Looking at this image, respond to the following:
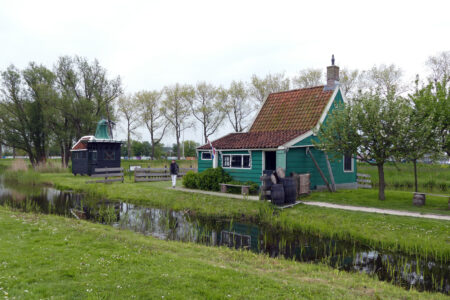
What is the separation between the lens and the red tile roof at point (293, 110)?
19469 mm

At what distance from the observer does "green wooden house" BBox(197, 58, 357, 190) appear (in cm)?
1758

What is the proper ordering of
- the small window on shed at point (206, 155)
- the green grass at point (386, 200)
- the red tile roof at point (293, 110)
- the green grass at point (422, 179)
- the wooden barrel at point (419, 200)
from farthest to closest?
the green grass at point (422, 179), the small window on shed at point (206, 155), the red tile roof at point (293, 110), the wooden barrel at point (419, 200), the green grass at point (386, 200)

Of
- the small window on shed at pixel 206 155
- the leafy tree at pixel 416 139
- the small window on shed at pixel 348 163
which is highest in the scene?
the leafy tree at pixel 416 139

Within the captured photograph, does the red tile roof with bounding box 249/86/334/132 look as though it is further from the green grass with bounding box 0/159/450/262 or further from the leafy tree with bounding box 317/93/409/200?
the green grass with bounding box 0/159/450/262

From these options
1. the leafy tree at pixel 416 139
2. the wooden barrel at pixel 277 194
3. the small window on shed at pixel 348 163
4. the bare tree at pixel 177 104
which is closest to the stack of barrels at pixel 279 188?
the wooden barrel at pixel 277 194

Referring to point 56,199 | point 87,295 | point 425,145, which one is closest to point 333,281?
point 87,295

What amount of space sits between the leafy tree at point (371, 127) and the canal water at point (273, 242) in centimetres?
532

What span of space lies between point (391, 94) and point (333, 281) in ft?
33.0

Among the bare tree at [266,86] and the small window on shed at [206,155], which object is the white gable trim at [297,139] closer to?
the small window on shed at [206,155]

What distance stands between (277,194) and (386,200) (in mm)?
5376

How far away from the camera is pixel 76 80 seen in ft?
133

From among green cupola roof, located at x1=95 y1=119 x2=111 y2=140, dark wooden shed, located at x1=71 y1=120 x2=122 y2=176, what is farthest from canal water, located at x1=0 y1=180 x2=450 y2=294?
green cupola roof, located at x1=95 y1=119 x2=111 y2=140

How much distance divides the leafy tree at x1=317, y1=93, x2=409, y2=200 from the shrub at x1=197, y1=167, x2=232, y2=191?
6.68 meters

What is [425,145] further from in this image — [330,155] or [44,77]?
[44,77]
